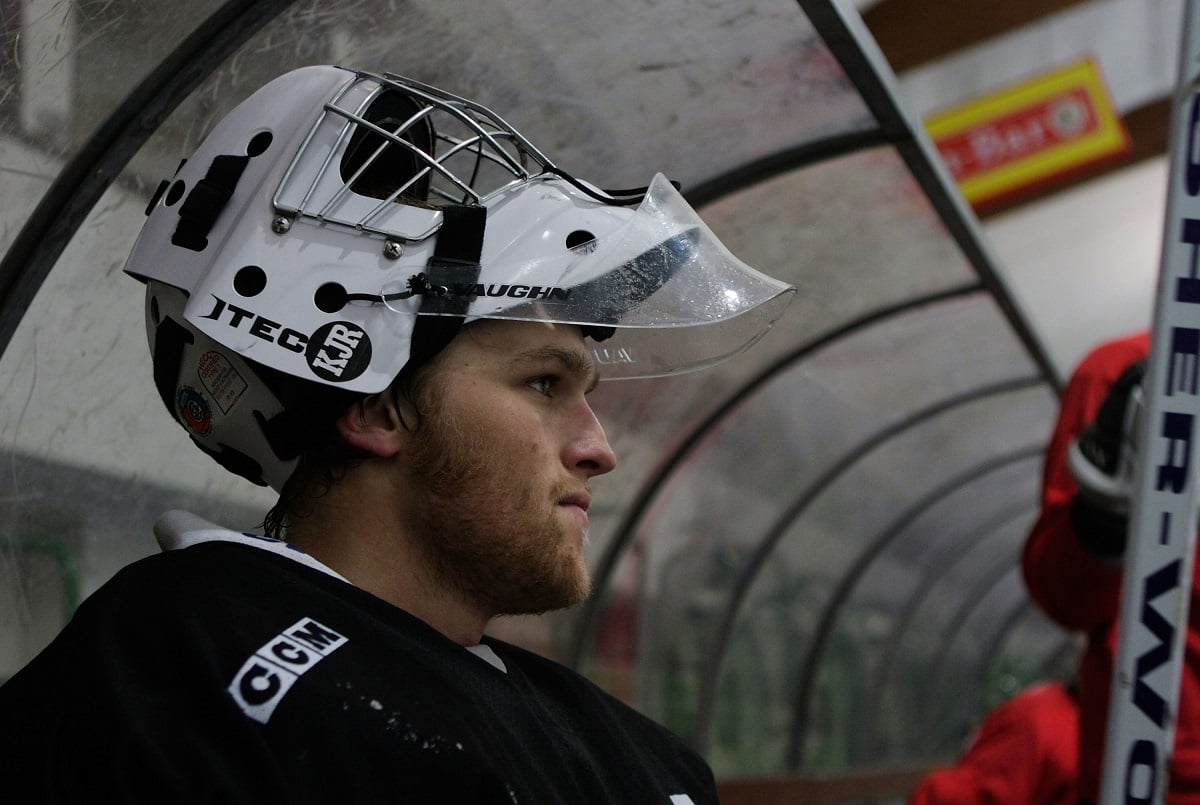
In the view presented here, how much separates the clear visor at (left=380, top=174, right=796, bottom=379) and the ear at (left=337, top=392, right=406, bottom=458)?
5.7 inches

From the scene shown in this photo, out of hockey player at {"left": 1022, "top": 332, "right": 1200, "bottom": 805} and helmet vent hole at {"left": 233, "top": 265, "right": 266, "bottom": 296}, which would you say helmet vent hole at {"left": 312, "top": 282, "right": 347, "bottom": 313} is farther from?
hockey player at {"left": 1022, "top": 332, "right": 1200, "bottom": 805}

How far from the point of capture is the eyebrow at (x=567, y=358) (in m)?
2.01

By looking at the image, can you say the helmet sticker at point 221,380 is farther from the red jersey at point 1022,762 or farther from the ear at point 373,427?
the red jersey at point 1022,762

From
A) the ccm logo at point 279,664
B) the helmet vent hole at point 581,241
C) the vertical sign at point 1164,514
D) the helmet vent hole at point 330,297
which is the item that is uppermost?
the helmet vent hole at point 330,297

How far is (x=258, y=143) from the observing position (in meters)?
2.02

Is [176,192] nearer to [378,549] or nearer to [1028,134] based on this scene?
[378,549]

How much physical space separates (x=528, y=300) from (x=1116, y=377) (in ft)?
6.37

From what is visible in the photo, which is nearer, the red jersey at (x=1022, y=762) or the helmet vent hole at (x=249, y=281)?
the helmet vent hole at (x=249, y=281)

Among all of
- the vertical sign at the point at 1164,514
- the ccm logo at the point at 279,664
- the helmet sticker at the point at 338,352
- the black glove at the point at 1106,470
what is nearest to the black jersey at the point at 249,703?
the ccm logo at the point at 279,664

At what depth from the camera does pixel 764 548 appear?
6.38 meters

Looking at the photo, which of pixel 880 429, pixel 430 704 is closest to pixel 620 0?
pixel 430 704

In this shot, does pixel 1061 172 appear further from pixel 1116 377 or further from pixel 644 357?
pixel 644 357

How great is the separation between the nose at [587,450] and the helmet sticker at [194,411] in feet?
1.60

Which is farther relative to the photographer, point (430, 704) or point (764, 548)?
point (764, 548)
